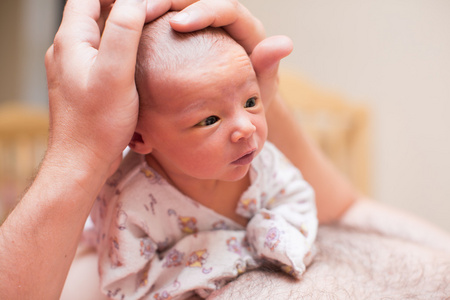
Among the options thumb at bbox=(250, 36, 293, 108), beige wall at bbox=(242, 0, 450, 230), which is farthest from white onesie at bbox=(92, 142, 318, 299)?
beige wall at bbox=(242, 0, 450, 230)

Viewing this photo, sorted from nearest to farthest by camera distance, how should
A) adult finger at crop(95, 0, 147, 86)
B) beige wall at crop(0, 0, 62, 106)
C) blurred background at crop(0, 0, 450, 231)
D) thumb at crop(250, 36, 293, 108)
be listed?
adult finger at crop(95, 0, 147, 86) < thumb at crop(250, 36, 293, 108) < blurred background at crop(0, 0, 450, 231) < beige wall at crop(0, 0, 62, 106)

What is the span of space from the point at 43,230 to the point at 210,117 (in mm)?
288

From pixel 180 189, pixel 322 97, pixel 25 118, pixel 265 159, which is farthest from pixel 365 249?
pixel 25 118

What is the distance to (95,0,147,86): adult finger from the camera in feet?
1.96

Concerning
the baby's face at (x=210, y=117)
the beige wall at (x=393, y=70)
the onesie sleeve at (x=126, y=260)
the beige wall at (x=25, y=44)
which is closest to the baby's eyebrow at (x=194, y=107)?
the baby's face at (x=210, y=117)

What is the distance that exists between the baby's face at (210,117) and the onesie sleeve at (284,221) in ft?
0.48

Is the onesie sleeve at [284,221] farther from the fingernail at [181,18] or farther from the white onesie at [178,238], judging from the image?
the fingernail at [181,18]

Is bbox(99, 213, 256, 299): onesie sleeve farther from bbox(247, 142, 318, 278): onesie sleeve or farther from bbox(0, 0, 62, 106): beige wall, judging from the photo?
bbox(0, 0, 62, 106): beige wall

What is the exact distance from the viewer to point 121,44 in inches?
23.5

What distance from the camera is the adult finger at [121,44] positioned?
0.60 metres

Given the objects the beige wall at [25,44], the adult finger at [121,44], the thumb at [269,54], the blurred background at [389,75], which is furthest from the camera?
the beige wall at [25,44]

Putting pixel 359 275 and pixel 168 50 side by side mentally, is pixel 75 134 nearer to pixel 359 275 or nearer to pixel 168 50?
pixel 168 50

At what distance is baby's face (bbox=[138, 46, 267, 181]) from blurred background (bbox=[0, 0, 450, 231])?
54.3 inches

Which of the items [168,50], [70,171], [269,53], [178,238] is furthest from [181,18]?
[178,238]
